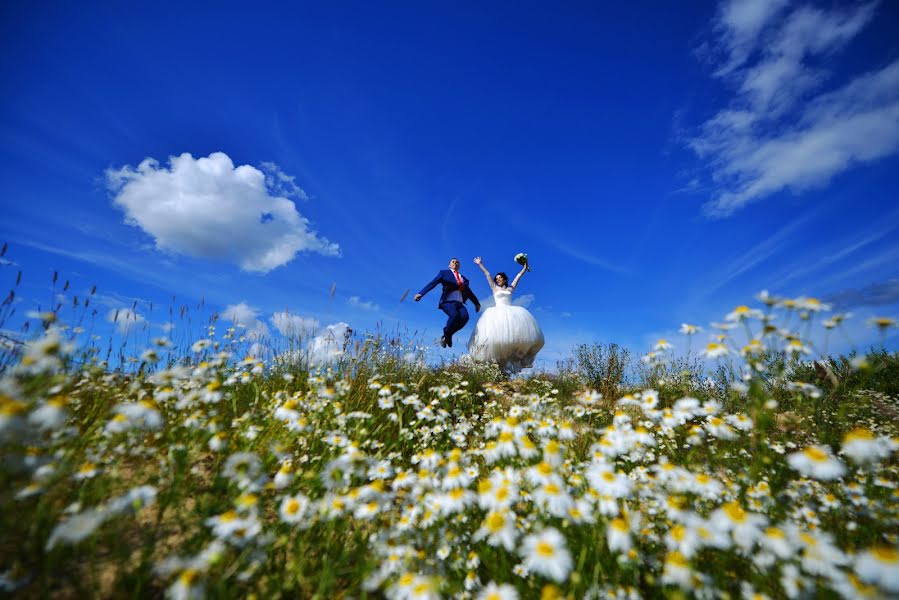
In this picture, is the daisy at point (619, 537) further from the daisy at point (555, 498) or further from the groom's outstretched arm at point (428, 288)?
the groom's outstretched arm at point (428, 288)

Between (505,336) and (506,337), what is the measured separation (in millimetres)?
36

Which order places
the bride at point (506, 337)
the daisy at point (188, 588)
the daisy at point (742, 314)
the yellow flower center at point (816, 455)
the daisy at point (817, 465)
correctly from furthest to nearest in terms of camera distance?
the bride at point (506, 337), the daisy at point (742, 314), the yellow flower center at point (816, 455), the daisy at point (817, 465), the daisy at point (188, 588)

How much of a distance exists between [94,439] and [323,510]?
188 cm

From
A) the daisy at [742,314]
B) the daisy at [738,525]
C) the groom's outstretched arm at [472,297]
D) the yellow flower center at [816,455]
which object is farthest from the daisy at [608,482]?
the groom's outstretched arm at [472,297]

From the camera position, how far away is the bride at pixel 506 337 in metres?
9.19

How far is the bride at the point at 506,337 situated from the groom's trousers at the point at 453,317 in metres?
0.46

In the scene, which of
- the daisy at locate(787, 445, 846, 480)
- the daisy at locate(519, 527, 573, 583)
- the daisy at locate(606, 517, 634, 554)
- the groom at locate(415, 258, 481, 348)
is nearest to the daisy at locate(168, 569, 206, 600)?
the daisy at locate(519, 527, 573, 583)

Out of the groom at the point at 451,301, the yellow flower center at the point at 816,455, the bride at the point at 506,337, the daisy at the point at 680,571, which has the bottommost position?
the daisy at the point at 680,571

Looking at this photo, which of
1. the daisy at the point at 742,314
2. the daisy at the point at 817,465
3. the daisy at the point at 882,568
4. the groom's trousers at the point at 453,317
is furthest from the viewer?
the groom's trousers at the point at 453,317

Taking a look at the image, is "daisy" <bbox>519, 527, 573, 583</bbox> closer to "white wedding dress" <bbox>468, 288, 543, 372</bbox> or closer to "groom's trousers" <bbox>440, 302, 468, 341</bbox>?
"white wedding dress" <bbox>468, 288, 543, 372</bbox>

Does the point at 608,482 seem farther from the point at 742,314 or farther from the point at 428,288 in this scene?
the point at 428,288

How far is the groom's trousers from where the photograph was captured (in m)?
9.84

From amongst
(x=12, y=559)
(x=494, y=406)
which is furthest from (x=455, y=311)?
(x=12, y=559)

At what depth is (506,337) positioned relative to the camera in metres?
9.16
